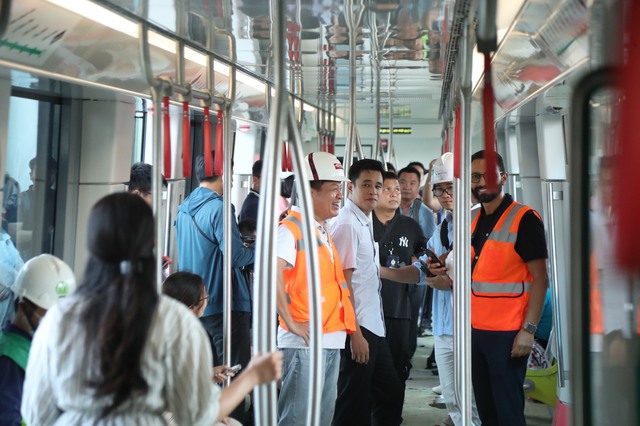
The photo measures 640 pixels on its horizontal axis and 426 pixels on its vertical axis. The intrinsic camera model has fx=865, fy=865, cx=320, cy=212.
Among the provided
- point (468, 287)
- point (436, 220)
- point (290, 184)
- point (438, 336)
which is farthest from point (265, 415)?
point (436, 220)

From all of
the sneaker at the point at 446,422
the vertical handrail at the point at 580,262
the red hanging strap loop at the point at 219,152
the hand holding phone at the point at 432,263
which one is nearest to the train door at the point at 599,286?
the vertical handrail at the point at 580,262

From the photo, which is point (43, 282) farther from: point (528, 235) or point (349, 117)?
point (349, 117)

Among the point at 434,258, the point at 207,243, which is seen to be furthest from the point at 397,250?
the point at 207,243

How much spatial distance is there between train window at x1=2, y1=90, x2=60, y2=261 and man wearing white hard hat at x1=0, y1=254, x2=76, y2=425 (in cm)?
241

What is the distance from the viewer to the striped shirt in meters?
2.05

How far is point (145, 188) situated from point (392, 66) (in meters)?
2.08

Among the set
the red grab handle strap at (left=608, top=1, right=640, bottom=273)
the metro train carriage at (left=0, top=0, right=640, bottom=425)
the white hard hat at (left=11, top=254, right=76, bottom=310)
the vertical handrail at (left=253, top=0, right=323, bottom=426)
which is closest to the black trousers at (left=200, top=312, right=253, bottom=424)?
the metro train carriage at (left=0, top=0, right=640, bottom=425)

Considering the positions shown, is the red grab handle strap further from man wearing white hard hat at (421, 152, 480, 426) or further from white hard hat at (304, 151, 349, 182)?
man wearing white hard hat at (421, 152, 480, 426)

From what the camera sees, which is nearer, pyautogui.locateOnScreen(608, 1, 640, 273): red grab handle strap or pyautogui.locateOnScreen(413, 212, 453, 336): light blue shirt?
pyautogui.locateOnScreen(608, 1, 640, 273): red grab handle strap

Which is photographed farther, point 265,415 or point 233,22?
point 233,22

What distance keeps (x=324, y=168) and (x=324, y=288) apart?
668mm

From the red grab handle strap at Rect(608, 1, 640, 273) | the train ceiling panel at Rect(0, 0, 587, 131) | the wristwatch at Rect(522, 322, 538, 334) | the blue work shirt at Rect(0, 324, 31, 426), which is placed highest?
the train ceiling panel at Rect(0, 0, 587, 131)

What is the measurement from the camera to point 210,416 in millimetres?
2174

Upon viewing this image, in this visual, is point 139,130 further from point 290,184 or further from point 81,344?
point 81,344
